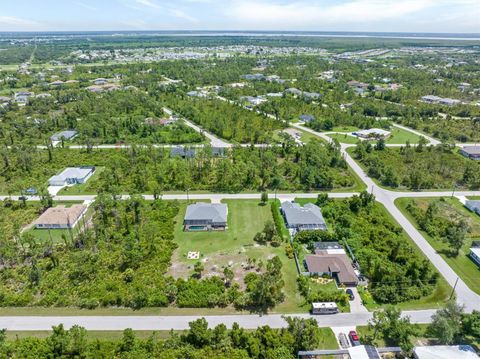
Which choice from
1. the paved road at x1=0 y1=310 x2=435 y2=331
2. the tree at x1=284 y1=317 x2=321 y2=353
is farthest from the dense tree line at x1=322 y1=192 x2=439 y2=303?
the tree at x1=284 y1=317 x2=321 y2=353

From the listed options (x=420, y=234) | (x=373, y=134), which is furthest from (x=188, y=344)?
(x=373, y=134)

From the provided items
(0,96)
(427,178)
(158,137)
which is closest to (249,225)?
(427,178)

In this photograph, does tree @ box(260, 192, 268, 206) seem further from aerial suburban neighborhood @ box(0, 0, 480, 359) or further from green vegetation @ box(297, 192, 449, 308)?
green vegetation @ box(297, 192, 449, 308)

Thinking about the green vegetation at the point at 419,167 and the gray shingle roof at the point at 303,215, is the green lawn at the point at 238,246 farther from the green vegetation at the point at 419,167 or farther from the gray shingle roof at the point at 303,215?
the green vegetation at the point at 419,167

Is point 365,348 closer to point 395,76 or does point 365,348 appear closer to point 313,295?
point 313,295

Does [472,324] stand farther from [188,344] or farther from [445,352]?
[188,344]

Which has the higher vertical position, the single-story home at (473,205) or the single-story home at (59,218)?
the single-story home at (473,205)

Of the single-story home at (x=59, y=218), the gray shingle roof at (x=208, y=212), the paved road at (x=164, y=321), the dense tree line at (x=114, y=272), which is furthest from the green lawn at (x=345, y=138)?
the single-story home at (x=59, y=218)
